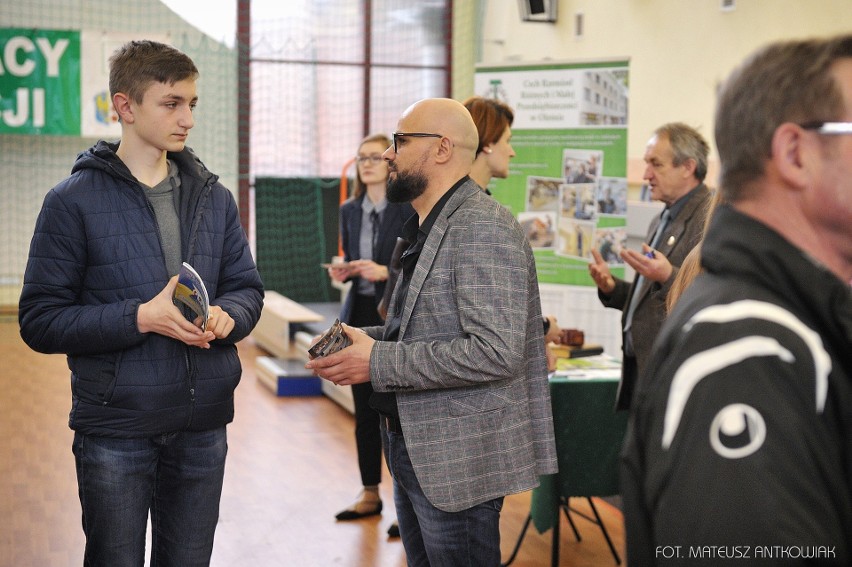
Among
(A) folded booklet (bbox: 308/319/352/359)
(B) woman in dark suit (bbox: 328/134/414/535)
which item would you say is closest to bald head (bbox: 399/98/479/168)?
(A) folded booklet (bbox: 308/319/352/359)

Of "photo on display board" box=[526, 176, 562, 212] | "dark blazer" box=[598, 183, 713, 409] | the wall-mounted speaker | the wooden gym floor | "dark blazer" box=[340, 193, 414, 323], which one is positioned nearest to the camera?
"dark blazer" box=[598, 183, 713, 409]

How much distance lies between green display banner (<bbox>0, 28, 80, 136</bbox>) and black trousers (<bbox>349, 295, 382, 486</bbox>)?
589 cm

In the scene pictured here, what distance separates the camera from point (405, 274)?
215 cm

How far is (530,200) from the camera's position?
16.7 ft

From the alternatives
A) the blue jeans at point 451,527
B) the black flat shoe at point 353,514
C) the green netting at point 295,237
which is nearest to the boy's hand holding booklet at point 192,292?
the blue jeans at point 451,527

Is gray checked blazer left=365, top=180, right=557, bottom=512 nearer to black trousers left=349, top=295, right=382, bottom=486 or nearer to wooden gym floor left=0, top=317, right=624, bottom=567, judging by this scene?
wooden gym floor left=0, top=317, right=624, bottom=567

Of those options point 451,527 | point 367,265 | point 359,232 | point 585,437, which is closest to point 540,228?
point 359,232

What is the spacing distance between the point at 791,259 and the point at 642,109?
6.97 m

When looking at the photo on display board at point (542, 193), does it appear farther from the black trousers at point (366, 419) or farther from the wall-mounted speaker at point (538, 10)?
the wall-mounted speaker at point (538, 10)

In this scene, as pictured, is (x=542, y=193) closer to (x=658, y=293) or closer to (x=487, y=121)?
(x=658, y=293)

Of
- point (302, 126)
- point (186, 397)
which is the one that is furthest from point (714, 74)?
point (186, 397)

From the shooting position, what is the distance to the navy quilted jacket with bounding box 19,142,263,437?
1.99 m

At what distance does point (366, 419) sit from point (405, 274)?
6.50 ft

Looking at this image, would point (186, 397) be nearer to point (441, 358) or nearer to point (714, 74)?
point (441, 358)
